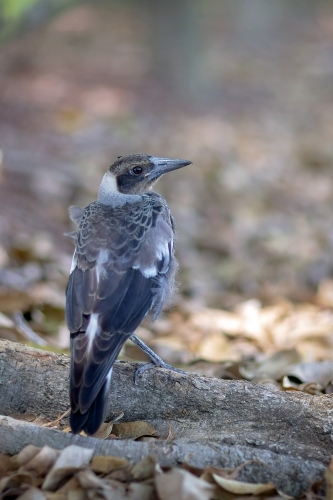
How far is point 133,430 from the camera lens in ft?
11.3

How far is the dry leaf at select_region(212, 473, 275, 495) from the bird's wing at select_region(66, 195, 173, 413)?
2.31 ft

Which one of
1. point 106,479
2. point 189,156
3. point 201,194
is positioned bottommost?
point 106,479

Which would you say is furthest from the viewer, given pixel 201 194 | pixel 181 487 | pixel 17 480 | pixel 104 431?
pixel 201 194

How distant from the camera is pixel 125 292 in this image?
3.74 metres

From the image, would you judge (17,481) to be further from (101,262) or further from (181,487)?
(101,262)

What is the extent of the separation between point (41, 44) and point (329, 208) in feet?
29.5

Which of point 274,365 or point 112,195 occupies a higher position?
point 112,195

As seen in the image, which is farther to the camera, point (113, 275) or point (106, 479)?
point (113, 275)

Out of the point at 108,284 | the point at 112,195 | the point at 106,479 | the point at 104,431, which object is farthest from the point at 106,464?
the point at 112,195

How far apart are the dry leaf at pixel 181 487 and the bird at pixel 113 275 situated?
1.76 ft

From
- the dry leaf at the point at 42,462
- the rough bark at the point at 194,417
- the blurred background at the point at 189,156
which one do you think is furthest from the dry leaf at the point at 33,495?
the blurred background at the point at 189,156

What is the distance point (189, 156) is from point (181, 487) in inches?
314

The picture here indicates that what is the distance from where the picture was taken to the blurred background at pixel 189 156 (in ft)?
20.1

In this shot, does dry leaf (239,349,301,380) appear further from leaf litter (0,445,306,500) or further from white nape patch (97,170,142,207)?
leaf litter (0,445,306,500)
